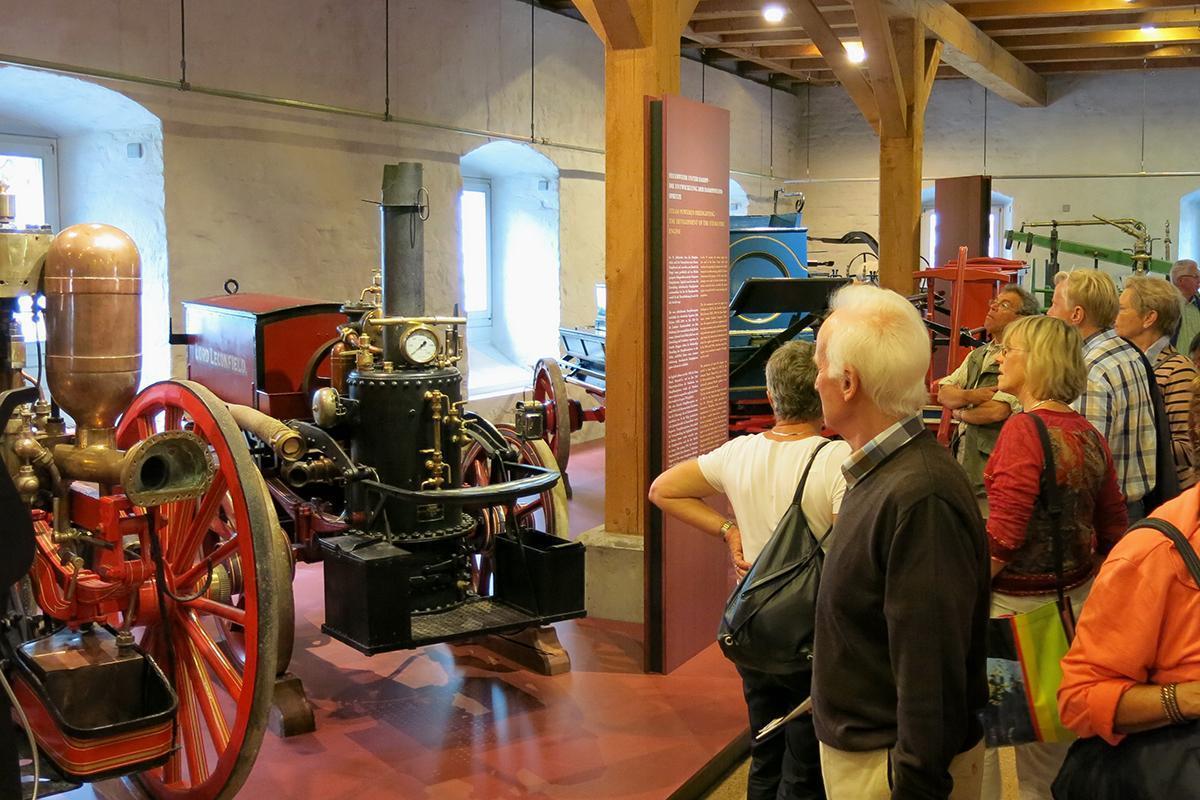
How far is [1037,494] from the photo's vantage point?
2.75m

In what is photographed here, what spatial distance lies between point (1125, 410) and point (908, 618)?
83.9 inches

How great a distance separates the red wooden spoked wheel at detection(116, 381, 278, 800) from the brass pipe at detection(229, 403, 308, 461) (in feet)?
0.96

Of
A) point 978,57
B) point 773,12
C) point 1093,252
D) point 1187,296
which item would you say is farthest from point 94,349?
point 1093,252

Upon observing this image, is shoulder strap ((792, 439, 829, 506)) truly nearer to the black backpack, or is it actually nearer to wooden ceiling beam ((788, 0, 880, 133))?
the black backpack

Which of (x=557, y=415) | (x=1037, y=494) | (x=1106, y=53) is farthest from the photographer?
(x=1106, y=53)

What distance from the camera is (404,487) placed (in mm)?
4020

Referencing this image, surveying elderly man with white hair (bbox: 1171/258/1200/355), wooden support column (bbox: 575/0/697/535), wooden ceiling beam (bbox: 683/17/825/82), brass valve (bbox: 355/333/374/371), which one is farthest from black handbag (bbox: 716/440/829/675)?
wooden ceiling beam (bbox: 683/17/825/82)

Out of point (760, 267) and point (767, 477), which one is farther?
point (760, 267)

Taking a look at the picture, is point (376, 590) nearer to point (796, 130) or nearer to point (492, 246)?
point (492, 246)

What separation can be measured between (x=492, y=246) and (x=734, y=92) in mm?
4543

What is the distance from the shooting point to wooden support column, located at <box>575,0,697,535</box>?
4.65 m

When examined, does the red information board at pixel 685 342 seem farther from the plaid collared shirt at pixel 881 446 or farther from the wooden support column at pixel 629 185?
the plaid collared shirt at pixel 881 446

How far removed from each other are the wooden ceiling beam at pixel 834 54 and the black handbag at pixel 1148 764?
697cm

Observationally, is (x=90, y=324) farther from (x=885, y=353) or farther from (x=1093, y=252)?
(x=1093, y=252)
